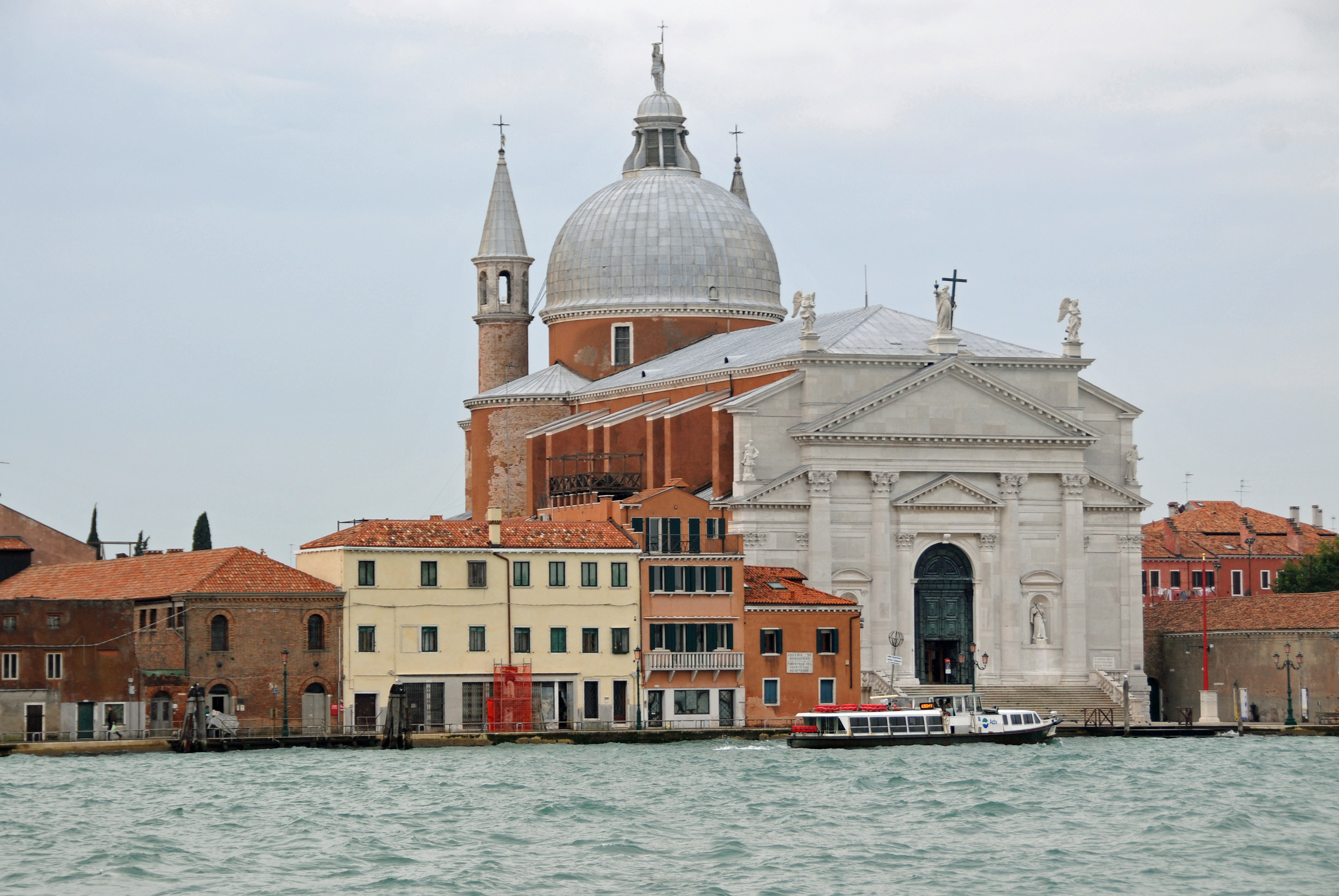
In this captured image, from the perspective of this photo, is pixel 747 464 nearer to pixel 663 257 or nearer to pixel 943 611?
pixel 943 611

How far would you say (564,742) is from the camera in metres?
54.8

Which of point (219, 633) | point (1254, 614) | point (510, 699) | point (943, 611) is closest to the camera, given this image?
point (219, 633)

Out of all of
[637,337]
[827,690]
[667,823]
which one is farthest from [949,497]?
[667,823]

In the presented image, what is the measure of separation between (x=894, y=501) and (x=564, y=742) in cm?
1207

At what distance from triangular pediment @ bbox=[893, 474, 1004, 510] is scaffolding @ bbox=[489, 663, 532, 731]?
11279mm

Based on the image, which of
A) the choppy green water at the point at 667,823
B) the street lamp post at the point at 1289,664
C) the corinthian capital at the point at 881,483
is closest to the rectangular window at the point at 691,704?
the choppy green water at the point at 667,823

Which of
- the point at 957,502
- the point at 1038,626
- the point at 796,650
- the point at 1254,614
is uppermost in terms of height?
the point at 957,502

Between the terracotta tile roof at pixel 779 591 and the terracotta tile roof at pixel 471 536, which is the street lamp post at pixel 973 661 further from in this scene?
the terracotta tile roof at pixel 471 536

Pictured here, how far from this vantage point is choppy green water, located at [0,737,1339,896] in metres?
35.6

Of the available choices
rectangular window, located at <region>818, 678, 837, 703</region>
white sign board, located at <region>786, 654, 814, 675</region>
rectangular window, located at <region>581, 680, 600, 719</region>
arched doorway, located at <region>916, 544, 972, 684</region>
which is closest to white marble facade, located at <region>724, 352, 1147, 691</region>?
arched doorway, located at <region>916, 544, 972, 684</region>

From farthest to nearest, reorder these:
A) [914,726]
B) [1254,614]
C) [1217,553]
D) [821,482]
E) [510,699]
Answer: [1217,553] → [1254,614] → [821,482] → [510,699] → [914,726]

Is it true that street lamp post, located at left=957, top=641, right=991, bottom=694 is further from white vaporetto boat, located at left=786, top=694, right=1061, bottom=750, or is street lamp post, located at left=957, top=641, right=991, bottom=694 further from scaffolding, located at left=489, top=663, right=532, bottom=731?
scaffolding, located at left=489, top=663, right=532, bottom=731

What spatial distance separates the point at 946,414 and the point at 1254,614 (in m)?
9.13

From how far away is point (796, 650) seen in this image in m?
58.5
